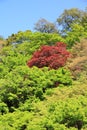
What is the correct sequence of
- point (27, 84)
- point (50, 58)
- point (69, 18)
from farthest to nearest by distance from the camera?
point (69, 18) → point (50, 58) → point (27, 84)

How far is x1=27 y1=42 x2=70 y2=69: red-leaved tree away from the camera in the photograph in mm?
27953

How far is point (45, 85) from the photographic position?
949 inches

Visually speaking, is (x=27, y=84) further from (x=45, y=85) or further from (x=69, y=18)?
(x=69, y=18)

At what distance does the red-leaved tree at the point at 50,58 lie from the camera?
28.0 m

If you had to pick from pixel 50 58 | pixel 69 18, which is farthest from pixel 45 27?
pixel 50 58

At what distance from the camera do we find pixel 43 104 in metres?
21.6

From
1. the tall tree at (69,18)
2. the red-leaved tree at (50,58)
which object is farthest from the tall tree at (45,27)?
the red-leaved tree at (50,58)

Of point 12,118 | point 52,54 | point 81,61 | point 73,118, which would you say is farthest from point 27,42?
point 73,118

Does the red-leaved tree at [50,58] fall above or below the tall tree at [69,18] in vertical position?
below

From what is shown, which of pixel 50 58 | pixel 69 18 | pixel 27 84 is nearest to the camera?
pixel 27 84

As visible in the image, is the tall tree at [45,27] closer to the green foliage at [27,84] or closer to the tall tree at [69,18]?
the tall tree at [69,18]

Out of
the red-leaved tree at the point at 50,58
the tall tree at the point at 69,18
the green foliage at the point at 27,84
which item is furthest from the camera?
the tall tree at the point at 69,18

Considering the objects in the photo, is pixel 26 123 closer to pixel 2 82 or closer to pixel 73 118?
pixel 73 118

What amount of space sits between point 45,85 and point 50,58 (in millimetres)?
4664
